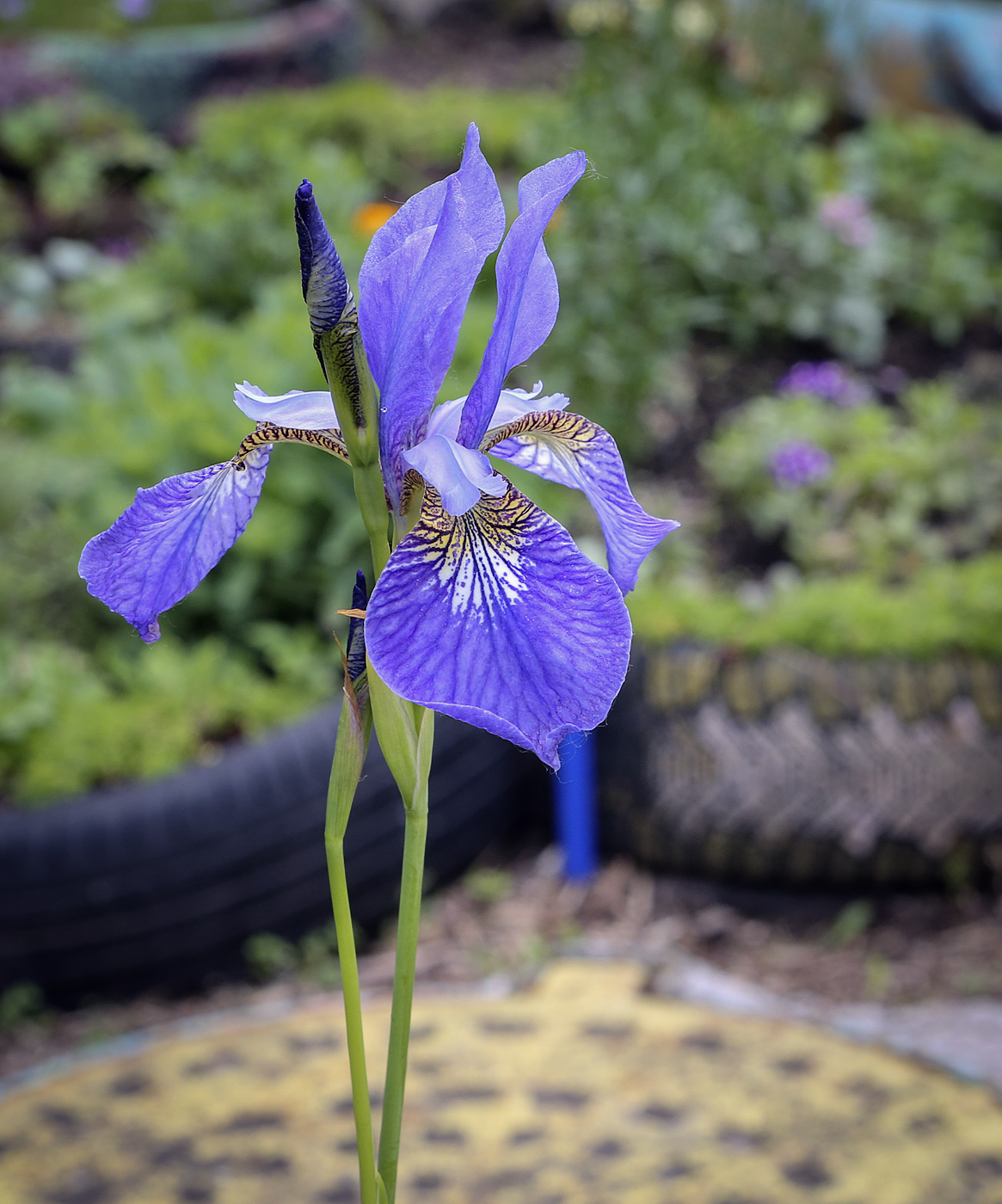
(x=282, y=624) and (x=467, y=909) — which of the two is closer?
(x=467, y=909)

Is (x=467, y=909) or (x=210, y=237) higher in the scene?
(x=210, y=237)

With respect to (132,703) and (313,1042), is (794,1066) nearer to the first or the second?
(313,1042)

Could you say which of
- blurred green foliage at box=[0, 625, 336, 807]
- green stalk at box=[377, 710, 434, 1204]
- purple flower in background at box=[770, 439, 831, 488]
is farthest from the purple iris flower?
purple flower in background at box=[770, 439, 831, 488]

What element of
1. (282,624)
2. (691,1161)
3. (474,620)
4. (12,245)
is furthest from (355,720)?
(12,245)

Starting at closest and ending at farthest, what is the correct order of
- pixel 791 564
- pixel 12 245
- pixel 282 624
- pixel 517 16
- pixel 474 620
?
pixel 474 620, pixel 282 624, pixel 791 564, pixel 12 245, pixel 517 16

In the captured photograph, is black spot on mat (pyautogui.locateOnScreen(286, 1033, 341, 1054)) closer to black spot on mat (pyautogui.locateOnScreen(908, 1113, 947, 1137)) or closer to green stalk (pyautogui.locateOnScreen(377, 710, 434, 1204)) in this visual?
black spot on mat (pyautogui.locateOnScreen(908, 1113, 947, 1137))

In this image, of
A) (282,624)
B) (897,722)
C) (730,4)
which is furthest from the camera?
(730,4)

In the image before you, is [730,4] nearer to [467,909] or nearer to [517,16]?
[467,909]

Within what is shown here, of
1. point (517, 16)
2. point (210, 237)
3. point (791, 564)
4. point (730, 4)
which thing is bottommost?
point (791, 564)
